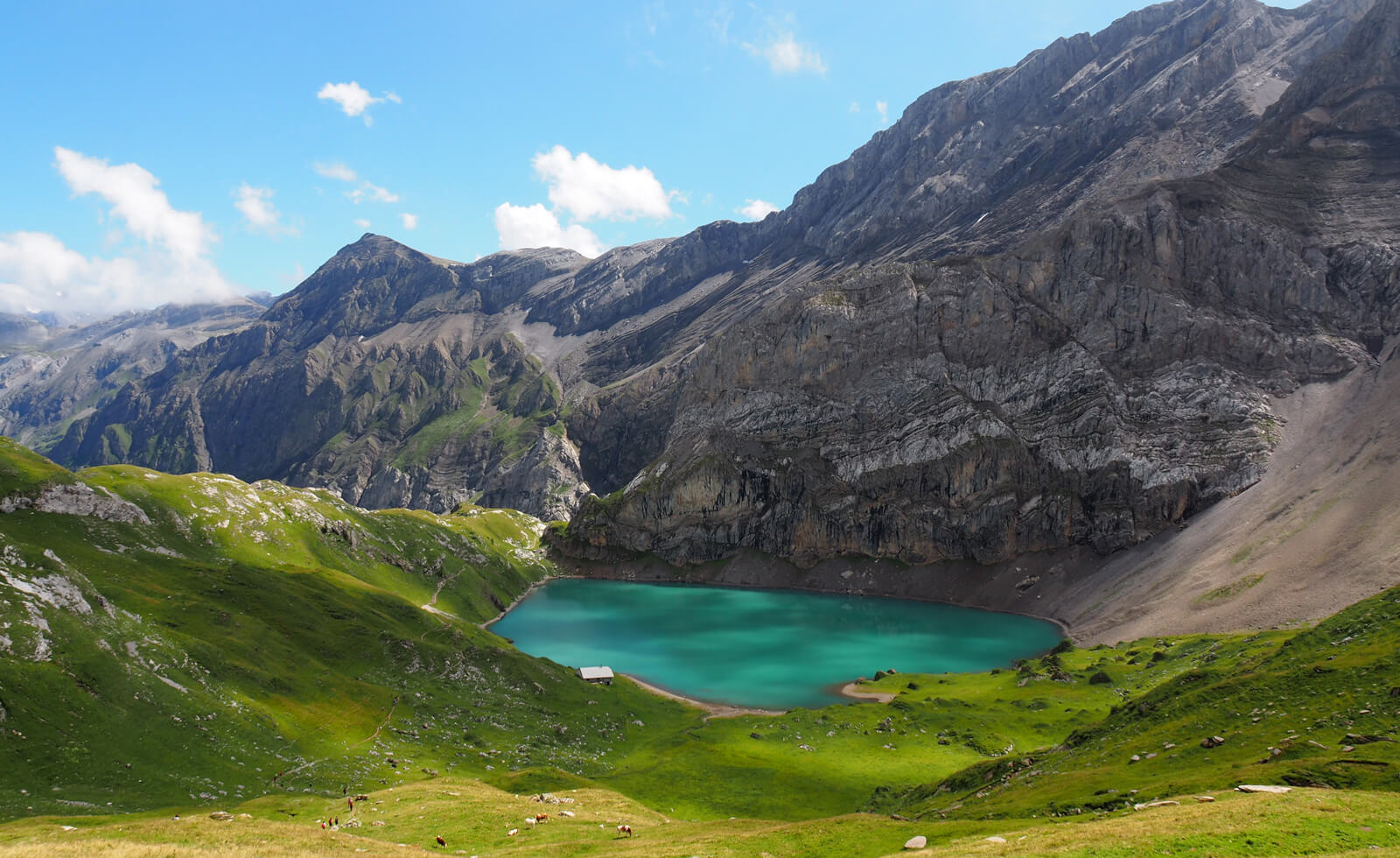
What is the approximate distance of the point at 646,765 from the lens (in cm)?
6788

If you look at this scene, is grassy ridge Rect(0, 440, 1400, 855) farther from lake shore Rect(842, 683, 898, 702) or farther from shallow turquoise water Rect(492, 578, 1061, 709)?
shallow turquoise water Rect(492, 578, 1061, 709)

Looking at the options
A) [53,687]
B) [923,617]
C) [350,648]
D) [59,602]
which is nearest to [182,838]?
[53,687]

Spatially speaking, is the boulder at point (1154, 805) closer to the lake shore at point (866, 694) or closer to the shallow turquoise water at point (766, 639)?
the lake shore at point (866, 694)

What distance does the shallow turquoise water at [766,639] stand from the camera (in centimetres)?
11362

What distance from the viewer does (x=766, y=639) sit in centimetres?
13975

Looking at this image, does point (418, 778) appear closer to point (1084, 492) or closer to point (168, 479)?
point (168, 479)

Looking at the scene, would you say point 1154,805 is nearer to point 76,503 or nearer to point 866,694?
point 866,694

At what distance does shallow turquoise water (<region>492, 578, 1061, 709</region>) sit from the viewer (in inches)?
4473

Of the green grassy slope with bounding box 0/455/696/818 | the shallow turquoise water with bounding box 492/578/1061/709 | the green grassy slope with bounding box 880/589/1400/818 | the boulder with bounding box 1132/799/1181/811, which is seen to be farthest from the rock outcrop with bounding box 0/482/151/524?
the boulder with bounding box 1132/799/1181/811

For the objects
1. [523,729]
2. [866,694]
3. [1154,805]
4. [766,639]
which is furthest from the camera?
[766,639]

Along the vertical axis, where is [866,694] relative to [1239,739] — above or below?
below

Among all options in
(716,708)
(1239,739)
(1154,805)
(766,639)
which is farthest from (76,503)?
(1239,739)

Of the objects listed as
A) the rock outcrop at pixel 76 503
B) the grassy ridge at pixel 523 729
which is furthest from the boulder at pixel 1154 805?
the rock outcrop at pixel 76 503

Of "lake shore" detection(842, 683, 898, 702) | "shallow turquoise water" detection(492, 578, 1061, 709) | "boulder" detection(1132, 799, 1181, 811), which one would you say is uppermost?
"shallow turquoise water" detection(492, 578, 1061, 709)
